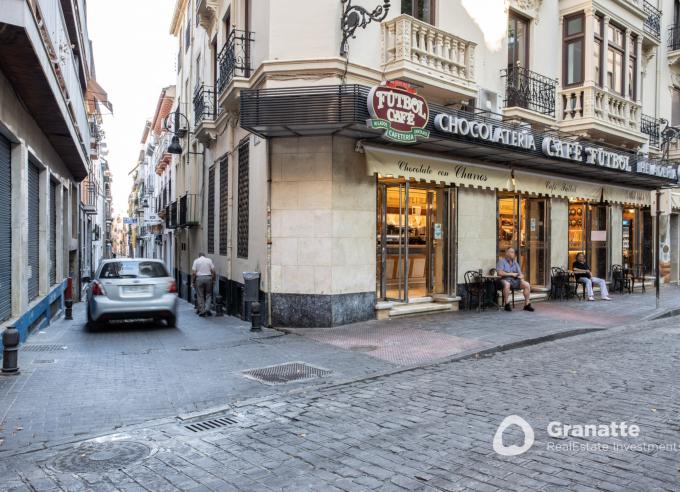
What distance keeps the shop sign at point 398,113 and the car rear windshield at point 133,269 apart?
5759 mm

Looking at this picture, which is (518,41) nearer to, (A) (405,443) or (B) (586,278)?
(B) (586,278)

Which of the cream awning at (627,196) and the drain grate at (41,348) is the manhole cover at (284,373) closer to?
the drain grate at (41,348)

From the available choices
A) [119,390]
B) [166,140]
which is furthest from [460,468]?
[166,140]

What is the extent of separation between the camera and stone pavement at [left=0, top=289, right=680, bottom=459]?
5758 millimetres

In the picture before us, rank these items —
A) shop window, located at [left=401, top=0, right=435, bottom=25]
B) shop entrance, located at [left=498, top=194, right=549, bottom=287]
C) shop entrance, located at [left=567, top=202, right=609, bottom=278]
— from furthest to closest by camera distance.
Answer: shop entrance, located at [left=567, top=202, right=609, bottom=278] → shop entrance, located at [left=498, top=194, right=549, bottom=287] → shop window, located at [left=401, top=0, right=435, bottom=25]

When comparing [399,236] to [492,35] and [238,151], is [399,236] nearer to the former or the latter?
[238,151]

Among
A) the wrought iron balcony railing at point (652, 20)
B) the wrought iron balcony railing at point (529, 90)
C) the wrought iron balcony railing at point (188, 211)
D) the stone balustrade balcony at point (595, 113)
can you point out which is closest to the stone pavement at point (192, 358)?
the stone balustrade balcony at point (595, 113)

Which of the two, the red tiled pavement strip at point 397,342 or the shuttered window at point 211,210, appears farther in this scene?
the shuttered window at point 211,210

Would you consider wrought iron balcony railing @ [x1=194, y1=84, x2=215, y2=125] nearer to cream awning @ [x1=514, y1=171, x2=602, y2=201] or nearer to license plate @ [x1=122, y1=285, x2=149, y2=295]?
license plate @ [x1=122, y1=285, x2=149, y2=295]

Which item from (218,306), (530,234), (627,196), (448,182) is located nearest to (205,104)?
(218,306)

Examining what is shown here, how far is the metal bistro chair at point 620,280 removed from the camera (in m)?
18.3

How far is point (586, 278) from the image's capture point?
16.1 metres

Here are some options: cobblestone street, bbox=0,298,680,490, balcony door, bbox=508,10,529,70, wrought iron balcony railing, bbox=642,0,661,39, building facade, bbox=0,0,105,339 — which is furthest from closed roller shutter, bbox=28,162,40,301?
wrought iron balcony railing, bbox=642,0,661,39

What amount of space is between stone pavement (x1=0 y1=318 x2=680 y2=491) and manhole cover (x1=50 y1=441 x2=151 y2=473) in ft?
0.04
